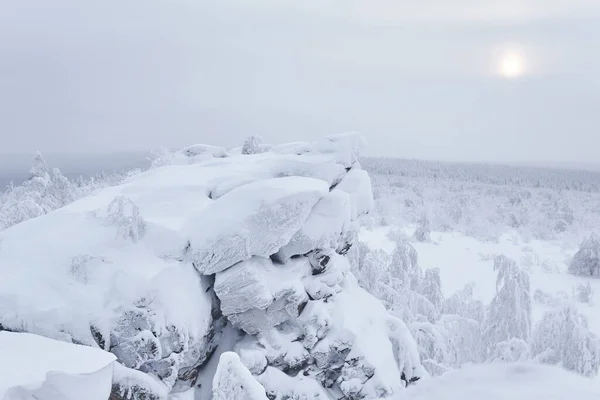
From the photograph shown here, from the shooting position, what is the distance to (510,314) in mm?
14383

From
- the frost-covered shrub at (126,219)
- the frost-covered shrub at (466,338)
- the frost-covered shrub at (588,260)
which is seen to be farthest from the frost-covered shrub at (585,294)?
the frost-covered shrub at (126,219)

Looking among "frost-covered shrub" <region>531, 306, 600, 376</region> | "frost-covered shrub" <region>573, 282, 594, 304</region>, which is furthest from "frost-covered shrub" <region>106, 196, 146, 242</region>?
"frost-covered shrub" <region>573, 282, 594, 304</region>

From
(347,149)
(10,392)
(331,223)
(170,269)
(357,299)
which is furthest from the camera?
(347,149)

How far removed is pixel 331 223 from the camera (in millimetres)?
11125

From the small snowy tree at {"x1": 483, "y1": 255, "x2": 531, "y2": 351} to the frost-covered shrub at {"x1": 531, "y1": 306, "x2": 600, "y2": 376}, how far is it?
3.49 ft

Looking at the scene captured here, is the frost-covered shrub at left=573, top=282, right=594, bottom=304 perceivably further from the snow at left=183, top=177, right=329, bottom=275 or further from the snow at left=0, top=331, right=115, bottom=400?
the snow at left=0, top=331, right=115, bottom=400

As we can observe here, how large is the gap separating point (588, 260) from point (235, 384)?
22691 millimetres

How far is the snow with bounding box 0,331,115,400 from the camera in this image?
218 inches

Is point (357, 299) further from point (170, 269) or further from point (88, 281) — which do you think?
point (88, 281)

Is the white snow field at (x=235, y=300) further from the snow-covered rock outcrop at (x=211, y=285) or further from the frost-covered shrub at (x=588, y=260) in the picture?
the frost-covered shrub at (x=588, y=260)

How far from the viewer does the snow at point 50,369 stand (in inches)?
218

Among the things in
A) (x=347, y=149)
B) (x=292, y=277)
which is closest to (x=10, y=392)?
(x=292, y=277)

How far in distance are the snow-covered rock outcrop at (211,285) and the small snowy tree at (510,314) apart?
195 inches

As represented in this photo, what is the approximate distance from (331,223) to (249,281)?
9.68ft
